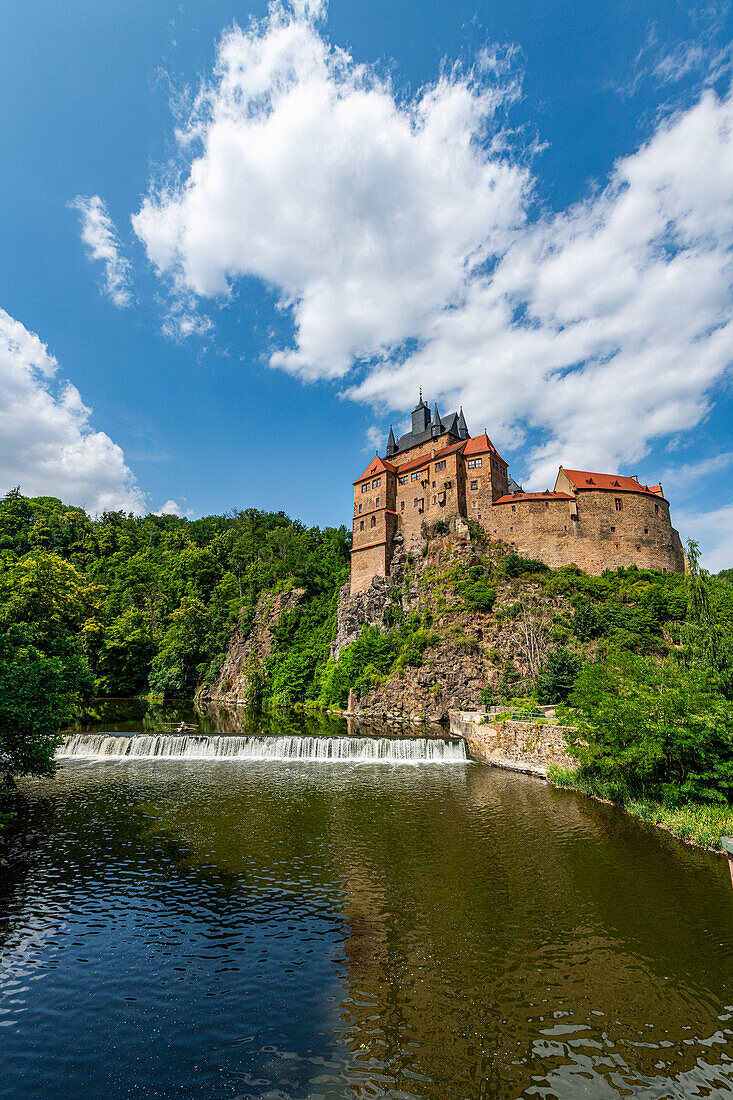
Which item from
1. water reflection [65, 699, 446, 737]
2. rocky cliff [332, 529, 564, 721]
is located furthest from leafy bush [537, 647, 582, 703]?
Answer: water reflection [65, 699, 446, 737]

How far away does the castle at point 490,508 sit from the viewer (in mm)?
46750

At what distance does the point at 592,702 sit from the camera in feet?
63.7

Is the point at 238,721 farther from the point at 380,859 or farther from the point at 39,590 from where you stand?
the point at 380,859

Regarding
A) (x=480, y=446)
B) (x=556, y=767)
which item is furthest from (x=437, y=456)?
(x=556, y=767)

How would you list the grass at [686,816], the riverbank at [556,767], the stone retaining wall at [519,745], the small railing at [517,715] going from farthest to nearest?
the small railing at [517,715] < the stone retaining wall at [519,745] < the riverbank at [556,767] < the grass at [686,816]

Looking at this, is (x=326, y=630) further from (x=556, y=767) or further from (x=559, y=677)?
(x=556, y=767)

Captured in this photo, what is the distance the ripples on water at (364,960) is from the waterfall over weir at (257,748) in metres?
11.2

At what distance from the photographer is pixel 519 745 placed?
2522 centimetres

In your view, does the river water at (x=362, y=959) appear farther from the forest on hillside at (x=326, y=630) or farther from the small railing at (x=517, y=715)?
the small railing at (x=517, y=715)

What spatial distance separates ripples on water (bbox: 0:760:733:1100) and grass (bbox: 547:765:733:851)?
600 millimetres

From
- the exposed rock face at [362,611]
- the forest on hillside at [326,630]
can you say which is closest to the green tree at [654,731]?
the forest on hillside at [326,630]

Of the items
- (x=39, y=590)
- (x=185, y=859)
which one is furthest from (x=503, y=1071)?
(x=39, y=590)

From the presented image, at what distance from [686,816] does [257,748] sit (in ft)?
67.1

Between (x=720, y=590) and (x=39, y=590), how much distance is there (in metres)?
54.4
